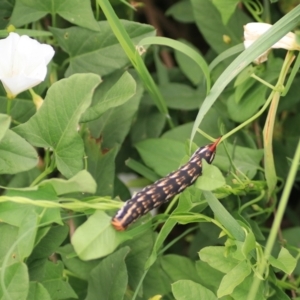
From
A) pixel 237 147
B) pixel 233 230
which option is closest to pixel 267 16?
pixel 237 147

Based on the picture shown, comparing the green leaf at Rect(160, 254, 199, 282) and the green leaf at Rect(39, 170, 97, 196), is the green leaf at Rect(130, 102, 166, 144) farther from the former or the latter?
the green leaf at Rect(39, 170, 97, 196)

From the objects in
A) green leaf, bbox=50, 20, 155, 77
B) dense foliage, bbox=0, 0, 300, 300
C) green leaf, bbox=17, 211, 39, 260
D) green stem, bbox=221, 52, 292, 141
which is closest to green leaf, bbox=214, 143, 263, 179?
dense foliage, bbox=0, 0, 300, 300

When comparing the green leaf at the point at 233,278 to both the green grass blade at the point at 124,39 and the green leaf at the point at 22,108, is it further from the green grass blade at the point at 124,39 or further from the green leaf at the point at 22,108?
the green leaf at the point at 22,108

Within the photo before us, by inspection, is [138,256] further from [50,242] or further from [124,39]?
[124,39]

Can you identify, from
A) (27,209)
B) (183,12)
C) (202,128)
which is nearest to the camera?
(27,209)

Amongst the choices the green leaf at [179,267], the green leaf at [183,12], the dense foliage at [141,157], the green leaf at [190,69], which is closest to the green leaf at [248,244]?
the dense foliage at [141,157]

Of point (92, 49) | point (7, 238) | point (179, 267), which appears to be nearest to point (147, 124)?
point (92, 49)

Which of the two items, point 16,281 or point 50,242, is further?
point 50,242
